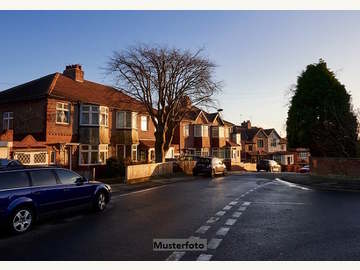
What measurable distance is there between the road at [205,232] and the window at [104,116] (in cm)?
1559

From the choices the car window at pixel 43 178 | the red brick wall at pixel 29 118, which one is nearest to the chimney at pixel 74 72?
the red brick wall at pixel 29 118

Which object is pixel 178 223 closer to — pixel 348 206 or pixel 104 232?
pixel 104 232

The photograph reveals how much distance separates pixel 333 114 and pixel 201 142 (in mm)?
22679

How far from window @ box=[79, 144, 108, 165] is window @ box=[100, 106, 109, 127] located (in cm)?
186

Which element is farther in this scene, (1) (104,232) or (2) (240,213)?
(2) (240,213)

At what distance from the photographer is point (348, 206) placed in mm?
11250

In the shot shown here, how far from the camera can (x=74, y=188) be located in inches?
377

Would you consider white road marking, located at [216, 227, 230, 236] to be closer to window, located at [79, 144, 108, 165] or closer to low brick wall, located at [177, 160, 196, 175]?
window, located at [79, 144, 108, 165]

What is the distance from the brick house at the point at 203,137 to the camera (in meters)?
40.6

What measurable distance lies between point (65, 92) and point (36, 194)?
18.5 meters

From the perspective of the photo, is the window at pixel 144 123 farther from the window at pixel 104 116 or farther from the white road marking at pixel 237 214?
the white road marking at pixel 237 214

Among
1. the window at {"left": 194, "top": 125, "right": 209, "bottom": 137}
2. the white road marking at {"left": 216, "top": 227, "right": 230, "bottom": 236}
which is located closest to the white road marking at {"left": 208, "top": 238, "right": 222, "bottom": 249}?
the white road marking at {"left": 216, "top": 227, "right": 230, "bottom": 236}

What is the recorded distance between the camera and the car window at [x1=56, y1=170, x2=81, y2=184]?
30.5 ft

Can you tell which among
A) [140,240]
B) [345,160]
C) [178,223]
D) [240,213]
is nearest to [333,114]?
[345,160]
